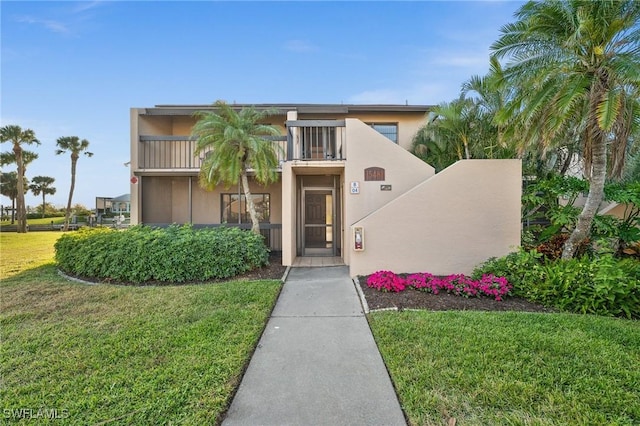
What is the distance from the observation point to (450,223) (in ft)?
23.3

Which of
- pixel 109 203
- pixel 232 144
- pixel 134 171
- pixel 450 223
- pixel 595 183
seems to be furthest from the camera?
pixel 109 203

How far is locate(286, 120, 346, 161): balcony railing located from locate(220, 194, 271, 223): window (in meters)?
3.26

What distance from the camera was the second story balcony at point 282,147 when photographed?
8.68m

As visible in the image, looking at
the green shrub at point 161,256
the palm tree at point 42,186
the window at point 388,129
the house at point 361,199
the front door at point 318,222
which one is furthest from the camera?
the palm tree at point 42,186

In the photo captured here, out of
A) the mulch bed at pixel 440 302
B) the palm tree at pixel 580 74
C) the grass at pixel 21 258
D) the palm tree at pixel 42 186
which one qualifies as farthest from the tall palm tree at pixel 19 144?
the palm tree at pixel 580 74

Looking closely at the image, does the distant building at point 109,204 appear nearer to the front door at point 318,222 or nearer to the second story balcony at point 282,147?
the second story balcony at point 282,147

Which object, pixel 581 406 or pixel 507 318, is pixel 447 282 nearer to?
pixel 507 318

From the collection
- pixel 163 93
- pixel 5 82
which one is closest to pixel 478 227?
pixel 5 82

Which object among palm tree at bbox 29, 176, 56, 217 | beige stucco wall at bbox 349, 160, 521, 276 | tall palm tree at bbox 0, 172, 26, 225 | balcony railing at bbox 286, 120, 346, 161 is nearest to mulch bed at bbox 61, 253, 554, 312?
beige stucco wall at bbox 349, 160, 521, 276

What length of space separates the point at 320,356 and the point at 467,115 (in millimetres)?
9956

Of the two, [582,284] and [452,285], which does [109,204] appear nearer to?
[452,285]

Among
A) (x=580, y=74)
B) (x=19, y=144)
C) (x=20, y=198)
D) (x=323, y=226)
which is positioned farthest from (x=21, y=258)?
(x=19, y=144)

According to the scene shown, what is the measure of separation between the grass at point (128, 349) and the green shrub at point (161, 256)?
572 millimetres

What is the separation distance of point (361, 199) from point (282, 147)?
3955 mm
